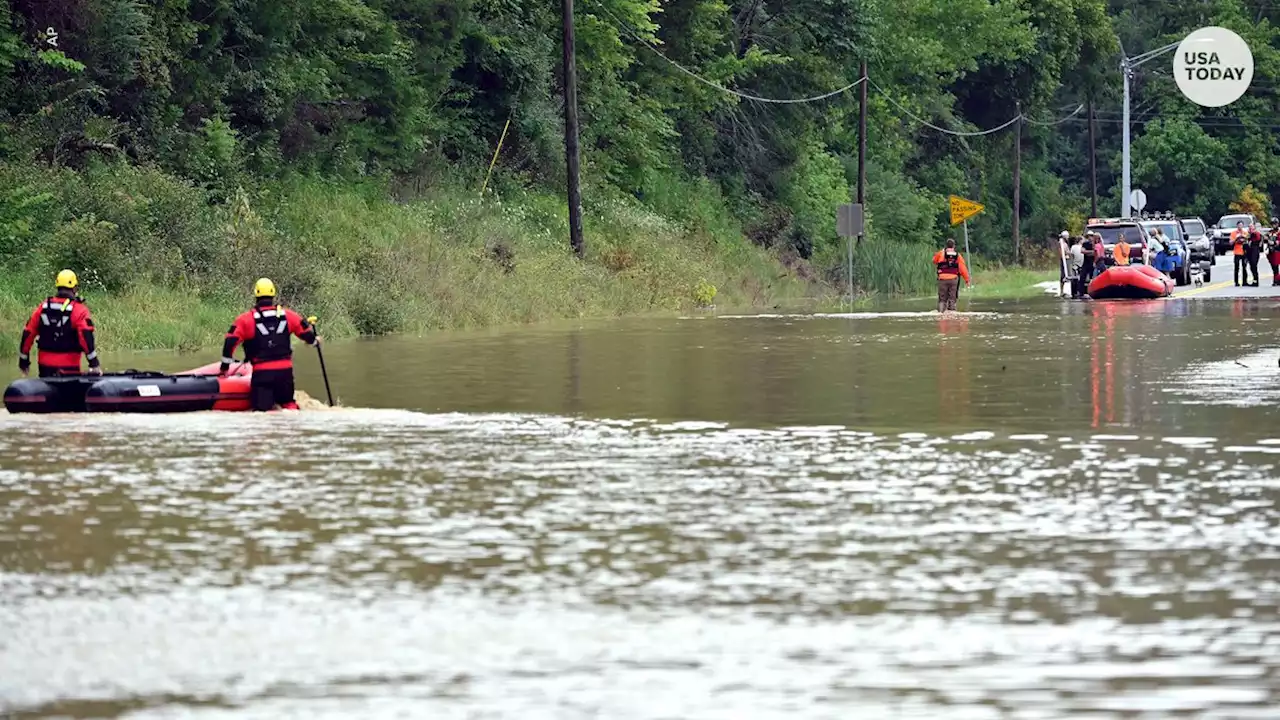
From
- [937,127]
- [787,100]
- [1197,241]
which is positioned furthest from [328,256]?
[937,127]

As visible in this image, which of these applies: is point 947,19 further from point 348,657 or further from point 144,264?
point 348,657

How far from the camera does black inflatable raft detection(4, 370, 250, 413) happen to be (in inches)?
867

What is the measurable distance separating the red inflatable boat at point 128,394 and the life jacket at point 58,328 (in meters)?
1.09

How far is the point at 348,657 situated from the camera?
398 inches

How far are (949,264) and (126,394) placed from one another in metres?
27.5

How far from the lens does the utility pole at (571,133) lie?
51.5 metres

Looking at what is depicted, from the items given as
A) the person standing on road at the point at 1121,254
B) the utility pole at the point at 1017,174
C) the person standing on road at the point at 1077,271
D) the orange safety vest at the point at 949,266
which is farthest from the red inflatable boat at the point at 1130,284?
the utility pole at the point at 1017,174

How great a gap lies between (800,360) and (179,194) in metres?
15.0

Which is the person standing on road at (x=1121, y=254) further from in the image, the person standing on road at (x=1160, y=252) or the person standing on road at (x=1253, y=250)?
the person standing on road at (x=1253, y=250)

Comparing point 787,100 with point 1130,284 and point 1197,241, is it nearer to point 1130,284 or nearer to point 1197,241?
point 1197,241

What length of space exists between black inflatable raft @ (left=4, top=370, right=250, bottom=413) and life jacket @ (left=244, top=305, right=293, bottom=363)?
50 cm

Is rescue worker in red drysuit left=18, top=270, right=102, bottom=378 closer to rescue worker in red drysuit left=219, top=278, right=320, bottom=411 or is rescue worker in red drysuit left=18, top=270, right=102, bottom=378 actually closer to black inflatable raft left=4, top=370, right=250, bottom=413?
black inflatable raft left=4, top=370, right=250, bottom=413

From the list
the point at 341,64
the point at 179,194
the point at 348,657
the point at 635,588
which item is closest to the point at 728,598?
the point at 635,588

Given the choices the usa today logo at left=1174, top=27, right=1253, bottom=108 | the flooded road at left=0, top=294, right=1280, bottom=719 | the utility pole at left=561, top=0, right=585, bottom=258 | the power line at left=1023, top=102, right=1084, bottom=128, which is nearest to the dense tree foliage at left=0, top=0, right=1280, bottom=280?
the power line at left=1023, top=102, right=1084, bottom=128
